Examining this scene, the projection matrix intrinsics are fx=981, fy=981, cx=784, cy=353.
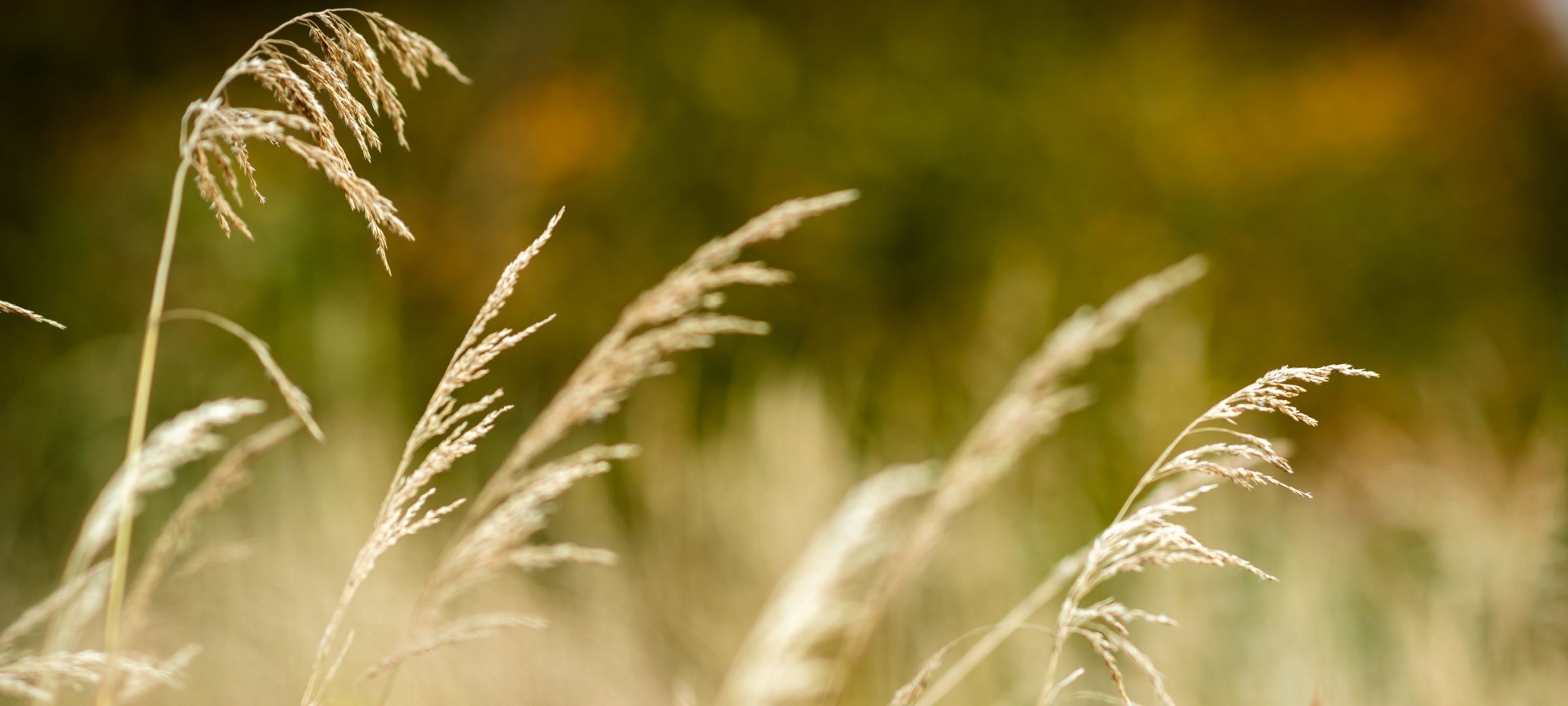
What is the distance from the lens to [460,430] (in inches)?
32.0

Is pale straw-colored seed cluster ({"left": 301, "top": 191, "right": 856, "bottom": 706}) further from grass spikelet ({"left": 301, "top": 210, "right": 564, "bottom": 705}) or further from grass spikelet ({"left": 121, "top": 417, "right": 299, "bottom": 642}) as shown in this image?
grass spikelet ({"left": 121, "top": 417, "right": 299, "bottom": 642})

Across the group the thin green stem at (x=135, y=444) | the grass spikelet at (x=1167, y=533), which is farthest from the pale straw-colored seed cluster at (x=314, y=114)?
the grass spikelet at (x=1167, y=533)

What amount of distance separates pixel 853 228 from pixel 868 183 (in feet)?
0.87

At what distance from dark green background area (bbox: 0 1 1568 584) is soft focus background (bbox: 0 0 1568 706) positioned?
0.02m

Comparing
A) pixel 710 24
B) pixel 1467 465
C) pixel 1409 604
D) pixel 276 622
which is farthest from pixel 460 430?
pixel 710 24

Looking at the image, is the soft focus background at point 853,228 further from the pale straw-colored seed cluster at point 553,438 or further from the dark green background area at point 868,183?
the pale straw-colored seed cluster at point 553,438

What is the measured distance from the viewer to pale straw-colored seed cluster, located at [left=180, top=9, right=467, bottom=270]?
0.69m

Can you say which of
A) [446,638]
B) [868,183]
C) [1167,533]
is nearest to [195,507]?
[446,638]

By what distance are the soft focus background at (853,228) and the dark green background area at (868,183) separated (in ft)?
0.06

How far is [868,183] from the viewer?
514cm

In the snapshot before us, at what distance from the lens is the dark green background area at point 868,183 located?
5020 millimetres

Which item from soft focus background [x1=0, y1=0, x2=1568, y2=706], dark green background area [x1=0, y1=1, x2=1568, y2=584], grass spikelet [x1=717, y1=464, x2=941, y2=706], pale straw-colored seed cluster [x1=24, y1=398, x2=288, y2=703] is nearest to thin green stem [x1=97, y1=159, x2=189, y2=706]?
pale straw-colored seed cluster [x1=24, y1=398, x2=288, y2=703]

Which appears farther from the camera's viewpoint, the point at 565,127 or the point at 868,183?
the point at 565,127

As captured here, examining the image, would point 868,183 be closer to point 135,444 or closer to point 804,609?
point 804,609
